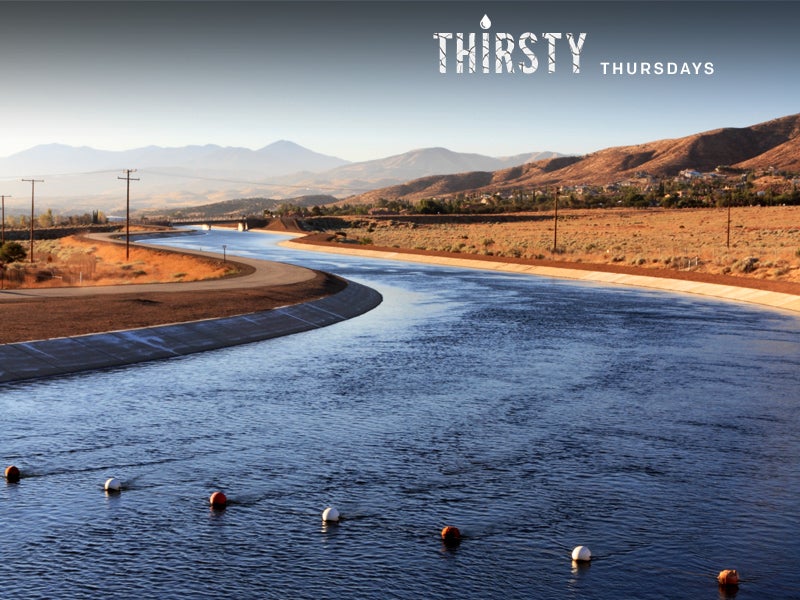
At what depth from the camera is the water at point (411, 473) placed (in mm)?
13594

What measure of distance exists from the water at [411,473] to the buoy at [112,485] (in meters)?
0.34

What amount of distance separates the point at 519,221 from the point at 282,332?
5486 inches

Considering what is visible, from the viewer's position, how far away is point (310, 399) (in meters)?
26.0

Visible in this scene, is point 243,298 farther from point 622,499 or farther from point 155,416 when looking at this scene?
point 622,499

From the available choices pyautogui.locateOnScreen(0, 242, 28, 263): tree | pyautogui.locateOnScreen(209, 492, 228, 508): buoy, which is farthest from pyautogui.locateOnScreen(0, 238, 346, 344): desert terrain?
pyautogui.locateOnScreen(209, 492, 228, 508): buoy

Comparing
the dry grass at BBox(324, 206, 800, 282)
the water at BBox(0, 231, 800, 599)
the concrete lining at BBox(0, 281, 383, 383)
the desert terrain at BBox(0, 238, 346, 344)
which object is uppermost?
the dry grass at BBox(324, 206, 800, 282)

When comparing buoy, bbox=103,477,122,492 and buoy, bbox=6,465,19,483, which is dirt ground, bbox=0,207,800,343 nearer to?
buoy, bbox=6,465,19,483

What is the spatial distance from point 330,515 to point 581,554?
429cm

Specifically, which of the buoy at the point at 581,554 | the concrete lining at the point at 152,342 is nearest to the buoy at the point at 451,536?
the buoy at the point at 581,554

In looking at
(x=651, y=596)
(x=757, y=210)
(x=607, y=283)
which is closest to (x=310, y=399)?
(x=651, y=596)

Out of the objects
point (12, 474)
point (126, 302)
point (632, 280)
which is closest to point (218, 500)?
point (12, 474)

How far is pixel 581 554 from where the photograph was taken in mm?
13945

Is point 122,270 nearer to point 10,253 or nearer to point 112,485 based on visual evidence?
point 10,253

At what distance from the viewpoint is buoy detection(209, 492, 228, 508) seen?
16.4 meters
